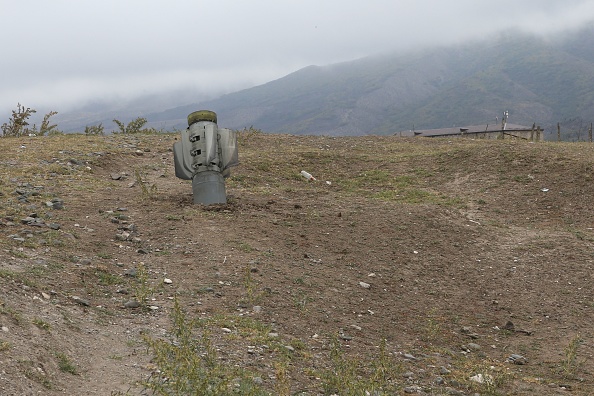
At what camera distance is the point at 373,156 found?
1906 centimetres

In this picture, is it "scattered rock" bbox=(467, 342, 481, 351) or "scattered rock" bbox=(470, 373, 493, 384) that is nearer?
"scattered rock" bbox=(470, 373, 493, 384)

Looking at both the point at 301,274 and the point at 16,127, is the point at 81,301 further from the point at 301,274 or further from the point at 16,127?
the point at 16,127

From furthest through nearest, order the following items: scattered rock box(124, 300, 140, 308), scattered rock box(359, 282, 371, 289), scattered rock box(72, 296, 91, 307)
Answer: scattered rock box(359, 282, 371, 289)
scattered rock box(124, 300, 140, 308)
scattered rock box(72, 296, 91, 307)

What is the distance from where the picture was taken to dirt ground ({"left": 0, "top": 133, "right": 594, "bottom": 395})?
577 centimetres

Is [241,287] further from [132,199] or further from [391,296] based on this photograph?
[132,199]

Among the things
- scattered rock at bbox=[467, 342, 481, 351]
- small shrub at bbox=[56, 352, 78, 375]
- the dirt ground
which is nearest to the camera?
small shrub at bbox=[56, 352, 78, 375]

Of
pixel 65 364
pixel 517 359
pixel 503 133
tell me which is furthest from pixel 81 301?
pixel 503 133

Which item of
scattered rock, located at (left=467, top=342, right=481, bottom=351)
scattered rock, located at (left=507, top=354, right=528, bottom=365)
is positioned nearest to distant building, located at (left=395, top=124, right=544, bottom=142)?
scattered rock, located at (left=467, top=342, right=481, bottom=351)

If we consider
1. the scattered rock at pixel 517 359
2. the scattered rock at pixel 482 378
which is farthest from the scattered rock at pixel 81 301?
the scattered rock at pixel 517 359

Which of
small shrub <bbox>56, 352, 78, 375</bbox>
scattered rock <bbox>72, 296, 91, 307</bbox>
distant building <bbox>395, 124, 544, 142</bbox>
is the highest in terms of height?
distant building <bbox>395, 124, 544, 142</bbox>

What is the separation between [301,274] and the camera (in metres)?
8.49

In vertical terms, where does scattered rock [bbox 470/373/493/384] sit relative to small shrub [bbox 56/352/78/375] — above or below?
below

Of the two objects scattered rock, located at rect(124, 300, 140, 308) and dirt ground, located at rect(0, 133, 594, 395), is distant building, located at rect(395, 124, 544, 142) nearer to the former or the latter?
dirt ground, located at rect(0, 133, 594, 395)

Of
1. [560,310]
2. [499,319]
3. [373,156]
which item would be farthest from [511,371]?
[373,156]
